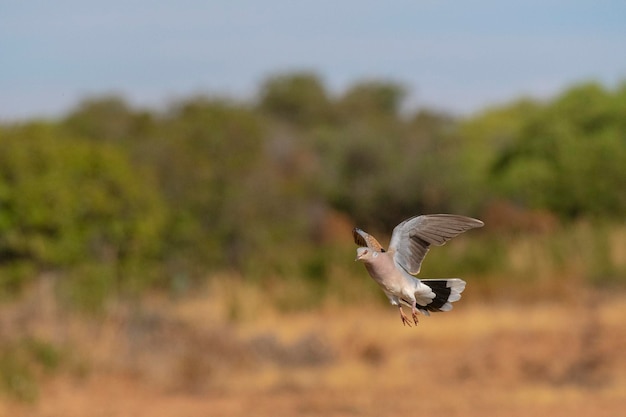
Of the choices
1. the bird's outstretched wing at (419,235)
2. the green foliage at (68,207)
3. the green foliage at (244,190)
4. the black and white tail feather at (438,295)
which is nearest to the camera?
the bird's outstretched wing at (419,235)

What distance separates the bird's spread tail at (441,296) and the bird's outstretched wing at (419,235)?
0.60ft

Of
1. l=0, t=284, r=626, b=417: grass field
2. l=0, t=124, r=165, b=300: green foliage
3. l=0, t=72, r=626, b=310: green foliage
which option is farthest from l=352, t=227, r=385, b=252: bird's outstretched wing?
l=0, t=124, r=165, b=300: green foliage

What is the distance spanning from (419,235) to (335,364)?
1404 cm

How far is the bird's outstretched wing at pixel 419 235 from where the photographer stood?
12.5ft

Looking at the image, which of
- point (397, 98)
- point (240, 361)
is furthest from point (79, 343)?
point (397, 98)

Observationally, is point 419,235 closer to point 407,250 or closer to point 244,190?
point 407,250

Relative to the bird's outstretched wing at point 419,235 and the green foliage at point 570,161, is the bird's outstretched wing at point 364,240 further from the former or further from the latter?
the green foliage at point 570,161

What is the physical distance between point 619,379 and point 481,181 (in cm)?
1296

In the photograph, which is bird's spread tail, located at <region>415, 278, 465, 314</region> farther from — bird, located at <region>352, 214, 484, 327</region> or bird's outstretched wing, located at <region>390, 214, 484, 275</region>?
bird's outstretched wing, located at <region>390, 214, 484, 275</region>

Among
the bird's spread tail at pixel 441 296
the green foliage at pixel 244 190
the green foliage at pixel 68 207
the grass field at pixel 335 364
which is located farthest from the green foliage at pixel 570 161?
the bird's spread tail at pixel 441 296

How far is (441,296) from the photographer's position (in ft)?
13.5

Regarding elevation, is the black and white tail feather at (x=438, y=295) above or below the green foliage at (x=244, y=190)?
below

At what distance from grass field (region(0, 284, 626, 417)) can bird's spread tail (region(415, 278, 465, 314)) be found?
1073cm

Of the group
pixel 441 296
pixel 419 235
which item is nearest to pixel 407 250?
pixel 419 235
